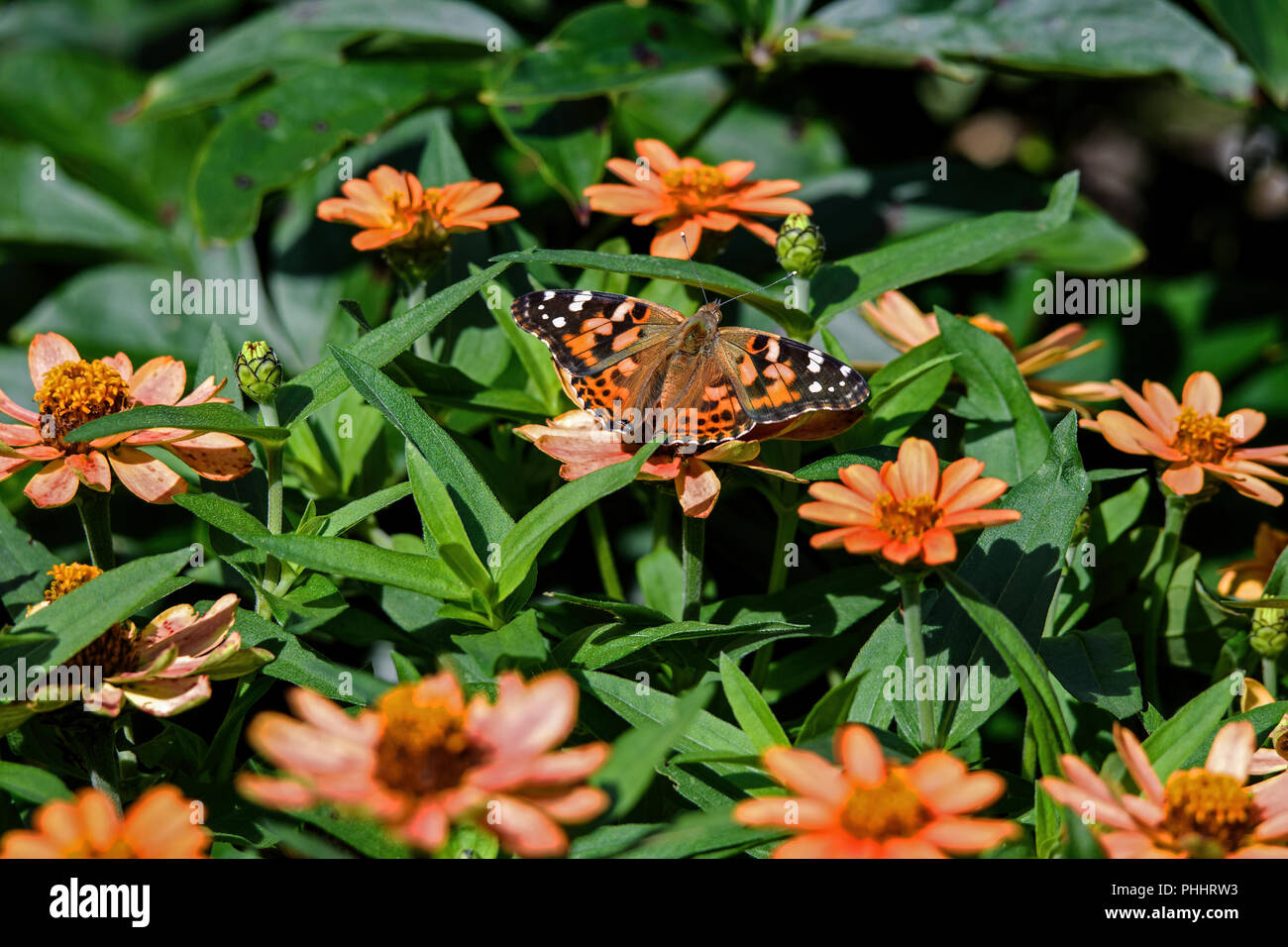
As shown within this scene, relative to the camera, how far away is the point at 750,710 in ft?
2.52

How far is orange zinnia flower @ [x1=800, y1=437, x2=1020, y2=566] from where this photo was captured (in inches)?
28.3

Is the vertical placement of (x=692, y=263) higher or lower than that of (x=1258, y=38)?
lower

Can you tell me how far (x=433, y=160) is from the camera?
123cm

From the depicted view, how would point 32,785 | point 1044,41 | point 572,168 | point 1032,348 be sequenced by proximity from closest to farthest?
point 32,785 < point 1032,348 < point 572,168 < point 1044,41

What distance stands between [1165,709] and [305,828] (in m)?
0.73

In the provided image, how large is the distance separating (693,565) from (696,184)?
14.9 inches

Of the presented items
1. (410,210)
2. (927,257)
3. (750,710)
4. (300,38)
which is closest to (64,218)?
(300,38)

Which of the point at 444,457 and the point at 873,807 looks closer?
the point at 873,807

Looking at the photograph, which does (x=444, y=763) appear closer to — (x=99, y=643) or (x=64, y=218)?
(x=99, y=643)

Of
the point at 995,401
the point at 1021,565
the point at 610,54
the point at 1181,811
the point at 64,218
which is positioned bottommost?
the point at 1181,811

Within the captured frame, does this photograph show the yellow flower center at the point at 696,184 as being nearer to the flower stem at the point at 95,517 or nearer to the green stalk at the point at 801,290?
the green stalk at the point at 801,290

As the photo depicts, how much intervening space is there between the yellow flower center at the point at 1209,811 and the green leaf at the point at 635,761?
284 mm

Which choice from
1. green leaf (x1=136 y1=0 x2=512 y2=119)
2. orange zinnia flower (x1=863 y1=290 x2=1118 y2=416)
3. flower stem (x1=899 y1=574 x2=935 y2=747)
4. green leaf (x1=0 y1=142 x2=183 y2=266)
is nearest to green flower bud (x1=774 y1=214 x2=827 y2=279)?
orange zinnia flower (x1=863 y1=290 x2=1118 y2=416)

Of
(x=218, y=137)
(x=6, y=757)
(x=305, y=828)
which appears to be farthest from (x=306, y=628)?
(x=218, y=137)
